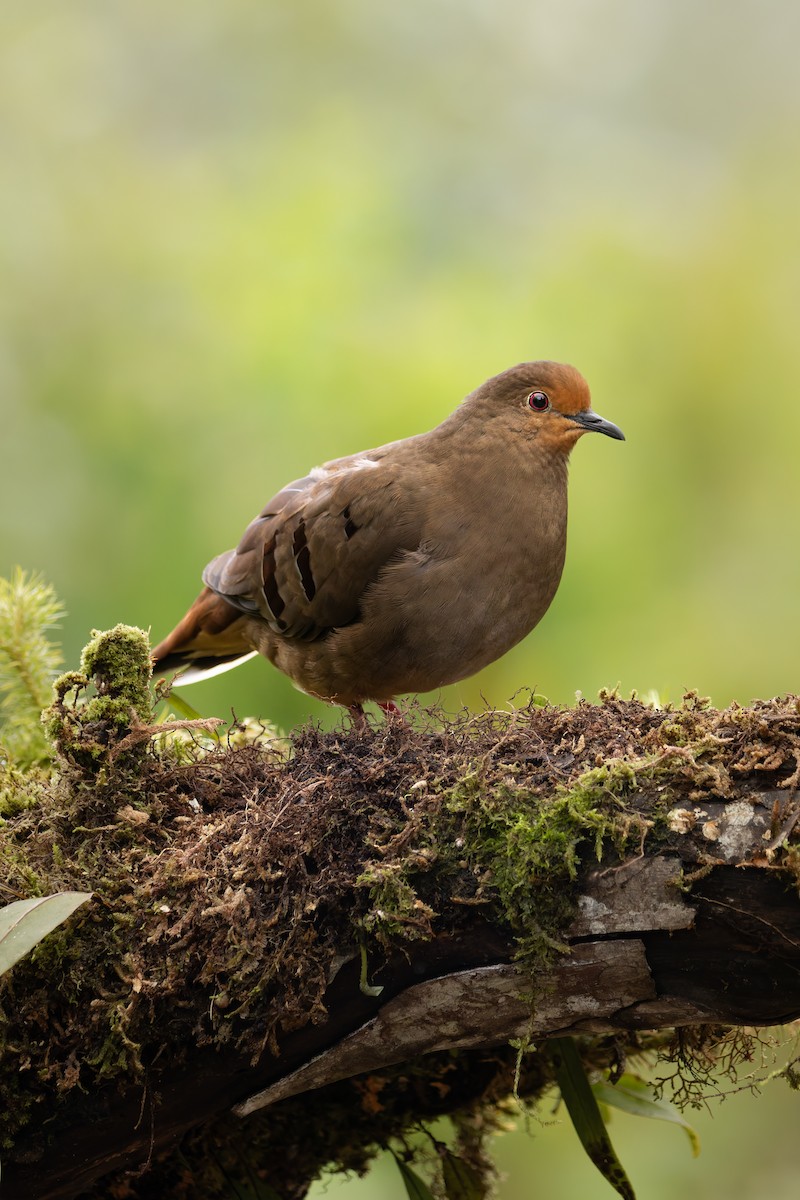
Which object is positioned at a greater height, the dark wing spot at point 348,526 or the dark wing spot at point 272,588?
the dark wing spot at point 348,526

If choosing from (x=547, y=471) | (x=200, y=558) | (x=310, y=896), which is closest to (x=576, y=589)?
(x=200, y=558)

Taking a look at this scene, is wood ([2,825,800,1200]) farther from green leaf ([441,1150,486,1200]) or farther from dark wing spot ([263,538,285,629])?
dark wing spot ([263,538,285,629])

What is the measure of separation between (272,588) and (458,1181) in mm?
1802

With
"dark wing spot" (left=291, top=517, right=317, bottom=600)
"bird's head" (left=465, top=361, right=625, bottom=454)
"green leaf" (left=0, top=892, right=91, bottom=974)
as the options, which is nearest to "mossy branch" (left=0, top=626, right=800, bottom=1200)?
"green leaf" (left=0, top=892, right=91, bottom=974)

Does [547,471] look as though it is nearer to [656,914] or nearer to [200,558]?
[656,914]

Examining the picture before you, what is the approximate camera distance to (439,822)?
7.24 ft

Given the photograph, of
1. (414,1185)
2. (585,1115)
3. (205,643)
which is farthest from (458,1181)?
(205,643)

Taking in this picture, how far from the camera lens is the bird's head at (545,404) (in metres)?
3.60

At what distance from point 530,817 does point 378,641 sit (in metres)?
1.33

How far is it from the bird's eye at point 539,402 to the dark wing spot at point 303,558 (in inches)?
31.4

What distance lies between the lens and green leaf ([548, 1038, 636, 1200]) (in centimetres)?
259

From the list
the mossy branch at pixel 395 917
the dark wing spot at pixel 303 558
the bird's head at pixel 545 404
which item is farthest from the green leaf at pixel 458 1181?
the bird's head at pixel 545 404

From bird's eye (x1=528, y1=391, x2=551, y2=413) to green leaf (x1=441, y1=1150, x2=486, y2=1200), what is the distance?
6.87 feet

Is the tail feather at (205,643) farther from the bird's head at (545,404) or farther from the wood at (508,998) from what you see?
the wood at (508,998)
